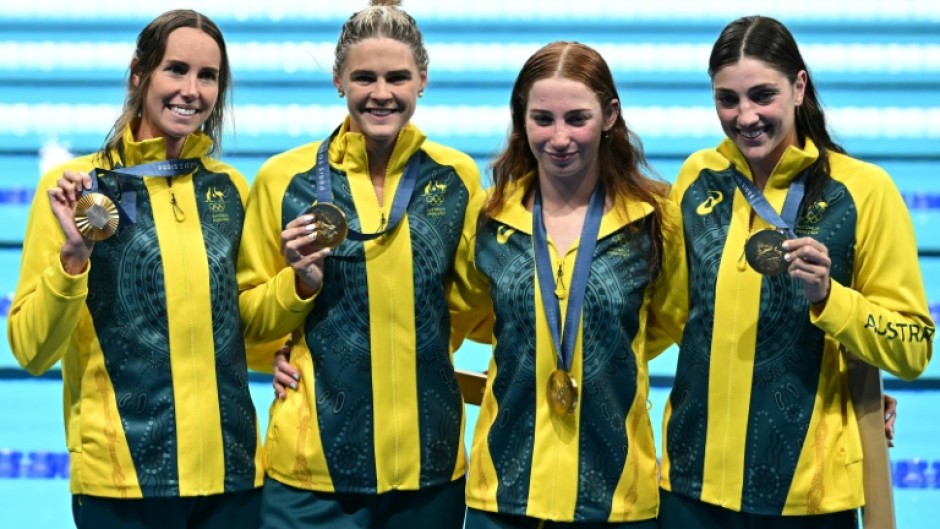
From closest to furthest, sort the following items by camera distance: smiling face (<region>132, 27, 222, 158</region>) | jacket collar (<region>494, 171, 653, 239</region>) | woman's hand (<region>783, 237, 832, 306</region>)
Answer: woman's hand (<region>783, 237, 832, 306</region>)
jacket collar (<region>494, 171, 653, 239</region>)
smiling face (<region>132, 27, 222, 158</region>)

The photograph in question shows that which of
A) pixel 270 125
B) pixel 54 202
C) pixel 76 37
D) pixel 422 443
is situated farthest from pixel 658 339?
pixel 76 37

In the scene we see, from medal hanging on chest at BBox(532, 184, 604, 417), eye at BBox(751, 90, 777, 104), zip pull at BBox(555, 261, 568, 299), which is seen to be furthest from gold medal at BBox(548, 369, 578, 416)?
eye at BBox(751, 90, 777, 104)

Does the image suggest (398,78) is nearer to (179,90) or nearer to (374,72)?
(374,72)

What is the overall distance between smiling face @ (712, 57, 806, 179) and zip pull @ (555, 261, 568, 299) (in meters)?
0.38

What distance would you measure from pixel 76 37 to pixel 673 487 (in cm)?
422

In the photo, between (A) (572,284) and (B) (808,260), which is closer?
(B) (808,260)

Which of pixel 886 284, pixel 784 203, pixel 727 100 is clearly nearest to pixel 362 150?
pixel 727 100

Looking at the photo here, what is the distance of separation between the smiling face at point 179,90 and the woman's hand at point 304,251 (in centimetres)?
31

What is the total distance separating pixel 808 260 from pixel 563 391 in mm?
471

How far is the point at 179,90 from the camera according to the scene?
270cm

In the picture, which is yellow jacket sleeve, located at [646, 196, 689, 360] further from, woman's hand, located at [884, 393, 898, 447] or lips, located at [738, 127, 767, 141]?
woman's hand, located at [884, 393, 898, 447]

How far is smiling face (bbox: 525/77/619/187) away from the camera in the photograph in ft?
8.38

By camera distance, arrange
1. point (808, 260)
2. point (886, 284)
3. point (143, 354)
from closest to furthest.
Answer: point (808, 260) < point (886, 284) < point (143, 354)

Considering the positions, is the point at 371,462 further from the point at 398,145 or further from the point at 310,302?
the point at 398,145
